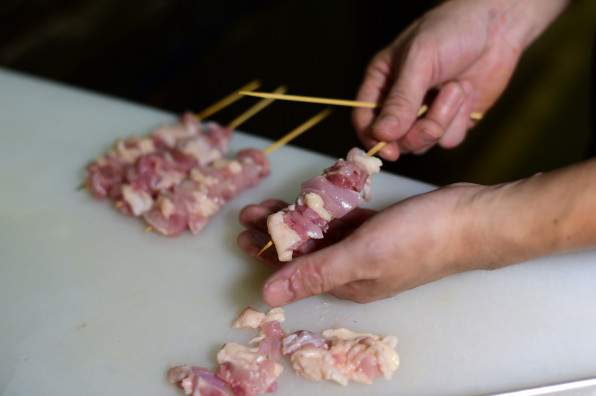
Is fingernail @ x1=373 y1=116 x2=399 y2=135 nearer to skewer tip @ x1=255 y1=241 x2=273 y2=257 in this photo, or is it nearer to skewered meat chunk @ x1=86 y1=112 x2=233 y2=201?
skewer tip @ x1=255 y1=241 x2=273 y2=257

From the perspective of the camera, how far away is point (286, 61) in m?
5.60

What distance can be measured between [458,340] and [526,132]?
309 centimetres

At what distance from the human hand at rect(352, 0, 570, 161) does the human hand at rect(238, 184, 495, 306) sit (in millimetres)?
611

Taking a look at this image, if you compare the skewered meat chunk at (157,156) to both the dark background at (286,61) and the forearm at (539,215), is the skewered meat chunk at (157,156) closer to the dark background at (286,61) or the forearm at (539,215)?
the forearm at (539,215)

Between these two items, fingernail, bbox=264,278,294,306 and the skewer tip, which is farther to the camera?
the skewer tip

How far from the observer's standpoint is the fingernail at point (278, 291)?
1.85m

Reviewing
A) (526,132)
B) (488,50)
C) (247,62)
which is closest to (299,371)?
(488,50)

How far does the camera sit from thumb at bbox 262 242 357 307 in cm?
182

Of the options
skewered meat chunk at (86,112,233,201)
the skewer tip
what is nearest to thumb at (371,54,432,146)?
the skewer tip

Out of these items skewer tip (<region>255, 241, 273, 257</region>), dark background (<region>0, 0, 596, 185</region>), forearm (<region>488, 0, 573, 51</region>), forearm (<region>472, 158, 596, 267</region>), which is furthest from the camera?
dark background (<region>0, 0, 596, 185</region>)

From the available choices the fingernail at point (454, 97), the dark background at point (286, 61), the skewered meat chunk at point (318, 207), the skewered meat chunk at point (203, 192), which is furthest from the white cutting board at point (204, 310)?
the dark background at point (286, 61)

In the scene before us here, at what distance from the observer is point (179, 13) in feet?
18.4

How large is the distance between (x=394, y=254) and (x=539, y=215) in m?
0.45

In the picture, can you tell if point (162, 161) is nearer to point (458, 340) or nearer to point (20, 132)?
point (20, 132)
